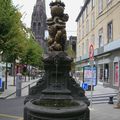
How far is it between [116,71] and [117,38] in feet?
10.1

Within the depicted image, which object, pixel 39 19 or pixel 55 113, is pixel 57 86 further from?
pixel 39 19

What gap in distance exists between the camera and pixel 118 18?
31438 mm

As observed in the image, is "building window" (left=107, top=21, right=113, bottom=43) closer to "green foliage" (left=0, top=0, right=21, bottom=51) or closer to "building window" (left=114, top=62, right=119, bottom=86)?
"building window" (left=114, top=62, right=119, bottom=86)

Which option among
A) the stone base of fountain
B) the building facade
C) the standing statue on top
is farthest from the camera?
the building facade

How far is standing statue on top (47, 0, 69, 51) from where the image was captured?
11.9 m

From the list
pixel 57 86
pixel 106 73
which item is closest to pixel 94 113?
pixel 57 86

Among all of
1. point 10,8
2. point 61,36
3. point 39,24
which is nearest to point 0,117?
point 61,36

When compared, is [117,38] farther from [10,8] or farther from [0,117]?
[0,117]

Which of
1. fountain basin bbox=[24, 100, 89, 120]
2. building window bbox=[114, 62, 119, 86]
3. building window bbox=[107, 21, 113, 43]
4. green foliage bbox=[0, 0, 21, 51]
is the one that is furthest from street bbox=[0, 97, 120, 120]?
building window bbox=[107, 21, 113, 43]

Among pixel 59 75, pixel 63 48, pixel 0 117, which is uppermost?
pixel 63 48

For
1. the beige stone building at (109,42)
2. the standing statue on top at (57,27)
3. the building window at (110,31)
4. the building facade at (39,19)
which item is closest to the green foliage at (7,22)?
the beige stone building at (109,42)

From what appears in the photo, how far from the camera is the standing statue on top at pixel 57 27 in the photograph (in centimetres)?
1189

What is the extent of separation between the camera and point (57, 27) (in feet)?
39.2

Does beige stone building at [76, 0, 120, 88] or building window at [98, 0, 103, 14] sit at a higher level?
building window at [98, 0, 103, 14]
